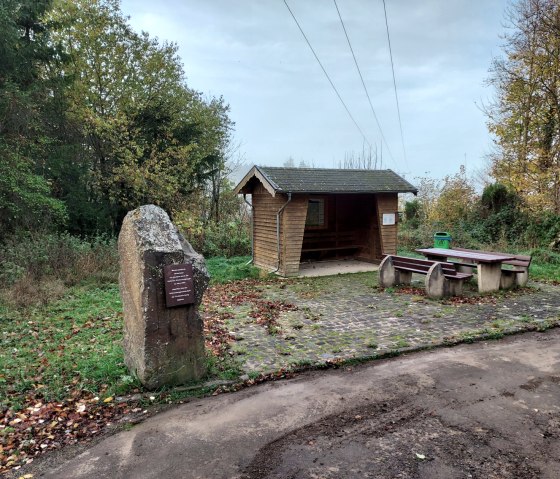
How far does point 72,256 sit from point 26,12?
22.3 ft

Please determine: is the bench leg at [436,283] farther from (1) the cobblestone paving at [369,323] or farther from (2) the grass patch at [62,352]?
(2) the grass patch at [62,352]

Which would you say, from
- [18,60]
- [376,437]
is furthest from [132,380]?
[18,60]

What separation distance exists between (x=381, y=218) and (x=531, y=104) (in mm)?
7752

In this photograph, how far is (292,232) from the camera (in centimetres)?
1040

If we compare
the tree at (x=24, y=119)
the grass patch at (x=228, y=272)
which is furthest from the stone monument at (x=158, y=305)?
the tree at (x=24, y=119)

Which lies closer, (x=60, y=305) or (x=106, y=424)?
(x=106, y=424)

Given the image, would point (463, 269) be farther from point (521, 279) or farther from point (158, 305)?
point (158, 305)

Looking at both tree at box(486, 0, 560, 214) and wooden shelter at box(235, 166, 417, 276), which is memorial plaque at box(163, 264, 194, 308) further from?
tree at box(486, 0, 560, 214)

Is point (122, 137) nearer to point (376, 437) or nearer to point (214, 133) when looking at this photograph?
point (214, 133)

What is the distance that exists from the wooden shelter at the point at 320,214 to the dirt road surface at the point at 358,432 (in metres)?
6.40

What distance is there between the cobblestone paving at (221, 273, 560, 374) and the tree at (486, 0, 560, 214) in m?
6.59

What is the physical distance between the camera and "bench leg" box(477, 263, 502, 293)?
7.77m

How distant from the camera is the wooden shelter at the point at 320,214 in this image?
1039 centimetres

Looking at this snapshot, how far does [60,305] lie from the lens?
723 cm
